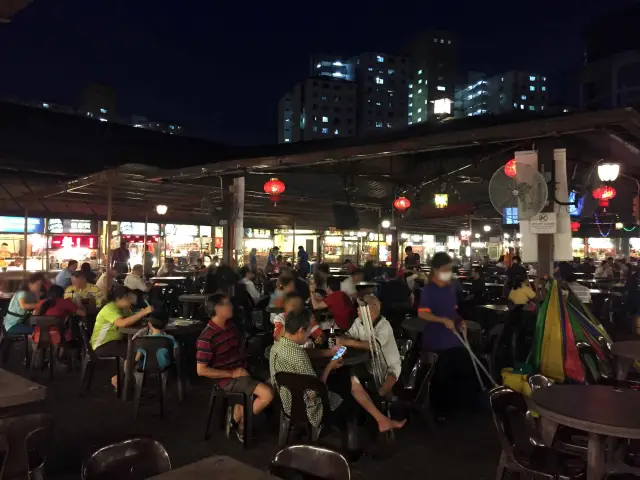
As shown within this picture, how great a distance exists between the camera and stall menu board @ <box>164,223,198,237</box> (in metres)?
17.4

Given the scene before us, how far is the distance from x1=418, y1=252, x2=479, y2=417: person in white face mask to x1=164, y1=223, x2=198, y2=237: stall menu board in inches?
507

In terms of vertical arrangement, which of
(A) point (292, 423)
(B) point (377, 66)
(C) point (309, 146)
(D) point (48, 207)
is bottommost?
(A) point (292, 423)

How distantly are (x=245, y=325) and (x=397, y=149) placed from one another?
13.3 feet

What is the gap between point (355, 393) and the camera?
4.83 metres

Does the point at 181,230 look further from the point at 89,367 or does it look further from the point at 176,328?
the point at 176,328

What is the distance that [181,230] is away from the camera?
18.1 metres

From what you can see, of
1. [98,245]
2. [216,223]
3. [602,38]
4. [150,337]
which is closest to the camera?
[150,337]

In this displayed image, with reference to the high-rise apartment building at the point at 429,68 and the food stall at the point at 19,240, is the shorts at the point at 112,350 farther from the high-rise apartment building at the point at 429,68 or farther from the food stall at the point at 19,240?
the high-rise apartment building at the point at 429,68

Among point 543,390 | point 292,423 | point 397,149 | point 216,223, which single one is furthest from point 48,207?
point 543,390

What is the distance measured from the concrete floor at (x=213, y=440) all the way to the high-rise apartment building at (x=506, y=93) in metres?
93.3

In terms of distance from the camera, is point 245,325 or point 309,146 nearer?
point 245,325

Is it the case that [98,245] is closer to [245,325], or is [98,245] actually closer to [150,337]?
[245,325]

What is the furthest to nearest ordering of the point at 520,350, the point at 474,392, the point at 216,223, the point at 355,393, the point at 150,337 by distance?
the point at 216,223, the point at 520,350, the point at 474,392, the point at 150,337, the point at 355,393

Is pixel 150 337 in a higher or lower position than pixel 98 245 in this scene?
lower
